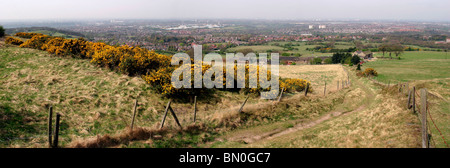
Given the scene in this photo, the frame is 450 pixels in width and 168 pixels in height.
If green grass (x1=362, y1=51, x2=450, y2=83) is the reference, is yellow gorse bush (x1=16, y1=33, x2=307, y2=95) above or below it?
above

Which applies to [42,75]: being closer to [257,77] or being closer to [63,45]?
[63,45]

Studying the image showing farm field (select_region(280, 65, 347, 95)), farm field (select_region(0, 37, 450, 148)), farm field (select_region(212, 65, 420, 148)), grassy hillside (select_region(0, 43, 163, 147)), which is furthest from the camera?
farm field (select_region(280, 65, 347, 95))

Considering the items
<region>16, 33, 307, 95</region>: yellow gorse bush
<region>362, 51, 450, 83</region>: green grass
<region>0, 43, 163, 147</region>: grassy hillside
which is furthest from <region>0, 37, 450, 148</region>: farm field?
<region>362, 51, 450, 83</region>: green grass

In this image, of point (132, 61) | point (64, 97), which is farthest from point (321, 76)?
point (64, 97)

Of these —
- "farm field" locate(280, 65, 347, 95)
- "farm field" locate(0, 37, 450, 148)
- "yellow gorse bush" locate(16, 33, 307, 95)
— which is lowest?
"farm field" locate(280, 65, 347, 95)

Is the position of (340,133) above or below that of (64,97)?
below

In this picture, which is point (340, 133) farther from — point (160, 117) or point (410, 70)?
point (410, 70)

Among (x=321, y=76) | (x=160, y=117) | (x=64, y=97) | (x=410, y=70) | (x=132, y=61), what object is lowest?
(x=321, y=76)

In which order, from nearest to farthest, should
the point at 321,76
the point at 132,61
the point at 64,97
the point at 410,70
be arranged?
the point at 64,97
the point at 132,61
the point at 321,76
the point at 410,70

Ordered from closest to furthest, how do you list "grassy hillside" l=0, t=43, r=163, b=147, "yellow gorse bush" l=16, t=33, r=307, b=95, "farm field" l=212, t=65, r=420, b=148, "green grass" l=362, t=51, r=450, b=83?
"farm field" l=212, t=65, r=420, b=148, "grassy hillside" l=0, t=43, r=163, b=147, "yellow gorse bush" l=16, t=33, r=307, b=95, "green grass" l=362, t=51, r=450, b=83

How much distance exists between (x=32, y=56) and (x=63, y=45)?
2447 millimetres

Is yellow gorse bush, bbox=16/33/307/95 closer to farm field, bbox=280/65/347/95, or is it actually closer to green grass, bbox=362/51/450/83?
farm field, bbox=280/65/347/95

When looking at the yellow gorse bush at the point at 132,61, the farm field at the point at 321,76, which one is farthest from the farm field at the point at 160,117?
the farm field at the point at 321,76
